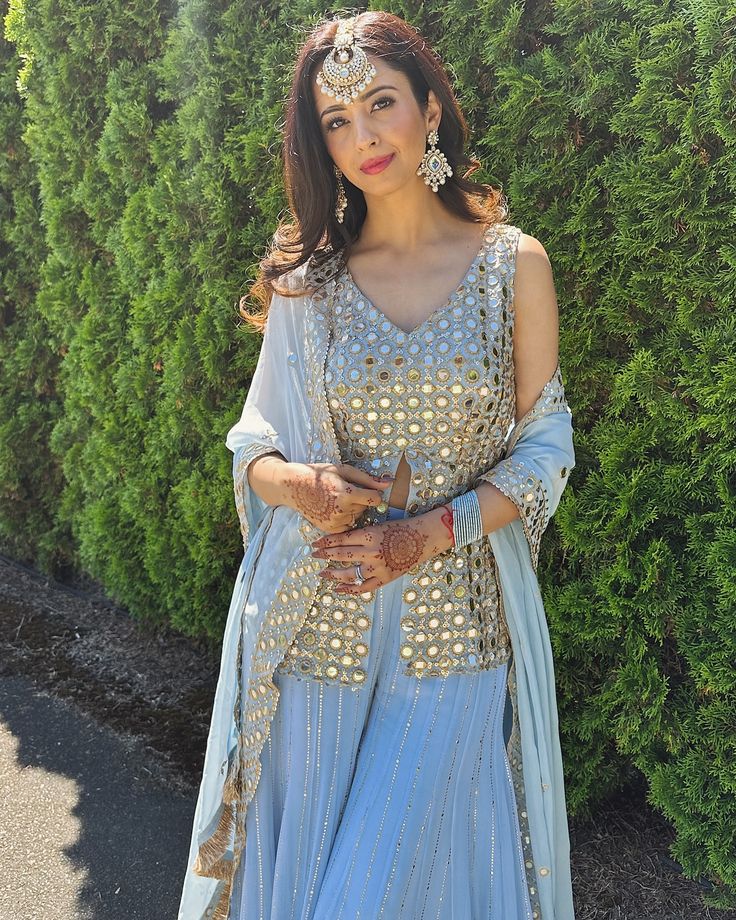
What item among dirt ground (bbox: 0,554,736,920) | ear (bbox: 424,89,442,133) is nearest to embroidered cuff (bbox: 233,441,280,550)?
ear (bbox: 424,89,442,133)

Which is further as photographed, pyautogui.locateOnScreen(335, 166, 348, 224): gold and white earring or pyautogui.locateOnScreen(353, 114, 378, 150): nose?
pyautogui.locateOnScreen(335, 166, 348, 224): gold and white earring

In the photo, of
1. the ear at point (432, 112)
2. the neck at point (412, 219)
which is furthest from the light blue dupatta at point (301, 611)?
the ear at point (432, 112)

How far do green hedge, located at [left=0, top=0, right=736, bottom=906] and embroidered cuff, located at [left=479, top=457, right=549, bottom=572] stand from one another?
69cm

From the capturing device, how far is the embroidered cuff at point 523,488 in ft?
6.19

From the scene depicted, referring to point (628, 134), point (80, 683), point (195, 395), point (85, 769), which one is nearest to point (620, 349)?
point (628, 134)

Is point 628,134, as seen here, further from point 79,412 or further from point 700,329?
point 79,412

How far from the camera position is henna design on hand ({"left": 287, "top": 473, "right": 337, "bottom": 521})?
1.89 metres

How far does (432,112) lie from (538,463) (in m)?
0.82

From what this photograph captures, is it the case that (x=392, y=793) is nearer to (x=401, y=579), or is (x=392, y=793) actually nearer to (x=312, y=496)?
(x=401, y=579)

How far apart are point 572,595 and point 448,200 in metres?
1.22

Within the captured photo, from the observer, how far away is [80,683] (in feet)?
13.4

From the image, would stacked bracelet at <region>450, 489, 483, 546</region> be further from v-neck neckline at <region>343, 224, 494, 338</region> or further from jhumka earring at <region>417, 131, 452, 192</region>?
jhumka earring at <region>417, 131, 452, 192</region>

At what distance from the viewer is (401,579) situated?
1.94 m

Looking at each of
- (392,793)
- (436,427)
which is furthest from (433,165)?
(392,793)
